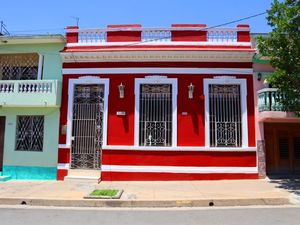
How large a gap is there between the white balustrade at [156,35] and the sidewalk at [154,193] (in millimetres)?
5603

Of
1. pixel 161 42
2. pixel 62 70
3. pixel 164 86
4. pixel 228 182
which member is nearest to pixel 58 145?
pixel 62 70

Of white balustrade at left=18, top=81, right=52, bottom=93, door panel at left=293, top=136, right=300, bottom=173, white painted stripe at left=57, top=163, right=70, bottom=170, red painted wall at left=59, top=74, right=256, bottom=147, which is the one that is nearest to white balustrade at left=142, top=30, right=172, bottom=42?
red painted wall at left=59, top=74, right=256, bottom=147

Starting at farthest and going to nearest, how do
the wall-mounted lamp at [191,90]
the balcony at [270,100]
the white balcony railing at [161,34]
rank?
the white balcony railing at [161,34], the wall-mounted lamp at [191,90], the balcony at [270,100]

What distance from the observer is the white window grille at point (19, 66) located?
13719 millimetres

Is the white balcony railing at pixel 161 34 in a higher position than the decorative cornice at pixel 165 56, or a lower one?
higher

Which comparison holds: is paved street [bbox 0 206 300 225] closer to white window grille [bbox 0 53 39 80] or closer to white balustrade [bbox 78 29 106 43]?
white window grille [bbox 0 53 39 80]

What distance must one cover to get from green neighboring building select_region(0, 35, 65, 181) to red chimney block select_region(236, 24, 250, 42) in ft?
23.3

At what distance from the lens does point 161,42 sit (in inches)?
508

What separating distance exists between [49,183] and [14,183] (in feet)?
4.23

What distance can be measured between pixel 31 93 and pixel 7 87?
3.72 feet

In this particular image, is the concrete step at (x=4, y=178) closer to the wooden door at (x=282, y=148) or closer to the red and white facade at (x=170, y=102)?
the red and white facade at (x=170, y=102)

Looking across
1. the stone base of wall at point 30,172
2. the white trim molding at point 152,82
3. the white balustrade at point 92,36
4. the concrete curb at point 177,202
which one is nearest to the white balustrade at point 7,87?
the stone base of wall at point 30,172

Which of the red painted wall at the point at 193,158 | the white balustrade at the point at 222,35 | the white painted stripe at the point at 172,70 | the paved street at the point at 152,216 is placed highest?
the white balustrade at the point at 222,35

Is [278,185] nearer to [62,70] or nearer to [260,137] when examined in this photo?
[260,137]
